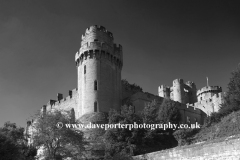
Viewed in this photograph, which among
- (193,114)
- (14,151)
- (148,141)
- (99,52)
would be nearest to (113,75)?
(99,52)

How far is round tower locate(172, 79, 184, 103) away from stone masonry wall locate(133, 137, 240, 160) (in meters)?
37.2

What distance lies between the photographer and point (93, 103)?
4081 cm

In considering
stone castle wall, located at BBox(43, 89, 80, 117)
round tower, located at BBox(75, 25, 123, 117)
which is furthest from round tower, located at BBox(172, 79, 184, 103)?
stone castle wall, located at BBox(43, 89, 80, 117)

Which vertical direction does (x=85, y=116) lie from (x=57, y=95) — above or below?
below

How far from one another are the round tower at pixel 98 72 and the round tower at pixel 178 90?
838 inches

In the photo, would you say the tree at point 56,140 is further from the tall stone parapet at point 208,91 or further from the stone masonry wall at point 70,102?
the tall stone parapet at point 208,91

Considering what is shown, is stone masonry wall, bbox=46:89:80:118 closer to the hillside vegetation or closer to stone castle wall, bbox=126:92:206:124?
stone castle wall, bbox=126:92:206:124

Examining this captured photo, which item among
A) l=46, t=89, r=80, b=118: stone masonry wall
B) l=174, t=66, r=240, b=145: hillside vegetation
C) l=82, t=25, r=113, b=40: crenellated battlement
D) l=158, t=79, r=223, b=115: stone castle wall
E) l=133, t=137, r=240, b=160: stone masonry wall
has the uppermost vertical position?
l=82, t=25, r=113, b=40: crenellated battlement

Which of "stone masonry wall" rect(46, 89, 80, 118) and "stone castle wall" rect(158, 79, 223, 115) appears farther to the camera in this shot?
"stone castle wall" rect(158, 79, 223, 115)

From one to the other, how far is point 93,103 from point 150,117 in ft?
23.9

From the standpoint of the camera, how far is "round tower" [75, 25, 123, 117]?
41.2 meters

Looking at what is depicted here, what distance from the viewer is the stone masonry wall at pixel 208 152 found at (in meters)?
21.4

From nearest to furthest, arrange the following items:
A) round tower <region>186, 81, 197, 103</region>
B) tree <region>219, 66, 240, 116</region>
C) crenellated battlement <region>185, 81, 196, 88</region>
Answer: tree <region>219, 66, 240, 116</region> < round tower <region>186, 81, 197, 103</region> < crenellated battlement <region>185, 81, 196, 88</region>

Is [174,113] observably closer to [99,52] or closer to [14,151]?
[99,52]
